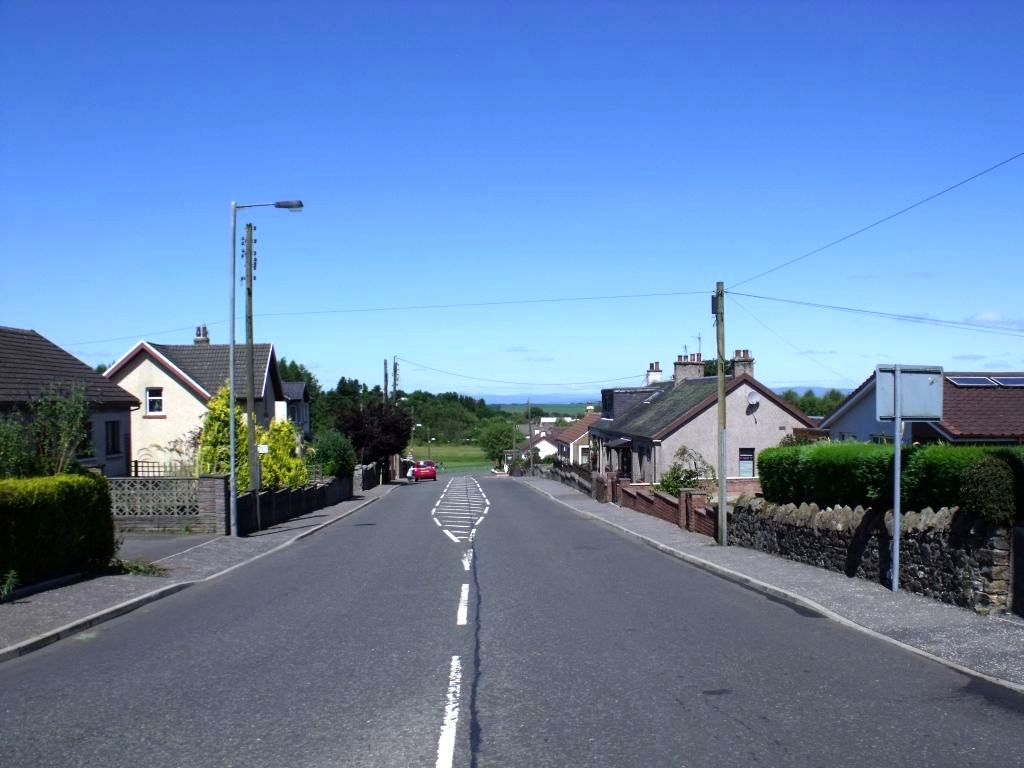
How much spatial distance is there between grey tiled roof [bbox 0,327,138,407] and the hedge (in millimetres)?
17197

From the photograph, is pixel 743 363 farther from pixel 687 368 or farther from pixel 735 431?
pixel 687 368

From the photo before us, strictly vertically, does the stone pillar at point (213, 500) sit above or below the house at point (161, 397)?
below

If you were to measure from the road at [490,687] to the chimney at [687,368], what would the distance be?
3968 centimetres

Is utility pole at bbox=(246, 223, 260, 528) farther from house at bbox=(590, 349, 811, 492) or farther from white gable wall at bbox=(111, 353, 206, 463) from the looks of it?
house at bbox=(590, 349, 811, 492)

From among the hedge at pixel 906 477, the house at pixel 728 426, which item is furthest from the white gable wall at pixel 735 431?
the hedge at pixel 906 477

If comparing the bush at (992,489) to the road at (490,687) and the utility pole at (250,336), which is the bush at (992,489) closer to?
the road at (490,687)

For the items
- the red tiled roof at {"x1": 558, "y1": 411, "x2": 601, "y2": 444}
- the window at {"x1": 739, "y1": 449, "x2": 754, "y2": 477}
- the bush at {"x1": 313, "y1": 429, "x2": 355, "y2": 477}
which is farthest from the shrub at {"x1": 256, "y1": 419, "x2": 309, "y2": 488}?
the red tiled roof at {"x1": 558, "y1": 411, "x2": 601, "y2": 444}

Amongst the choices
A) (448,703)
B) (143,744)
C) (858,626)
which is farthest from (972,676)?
(143,744)

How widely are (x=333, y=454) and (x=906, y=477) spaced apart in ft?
121

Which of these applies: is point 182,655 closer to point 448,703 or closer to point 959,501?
point 448,703

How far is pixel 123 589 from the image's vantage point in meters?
14.8

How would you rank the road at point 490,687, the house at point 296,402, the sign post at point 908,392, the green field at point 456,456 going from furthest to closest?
1. the green field at point 456,456
2. the house at point 296,402
3. the sign post at point 908,392
4. the road at point 490,687

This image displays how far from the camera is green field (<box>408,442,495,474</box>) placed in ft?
417

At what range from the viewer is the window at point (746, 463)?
45781 millimetres
